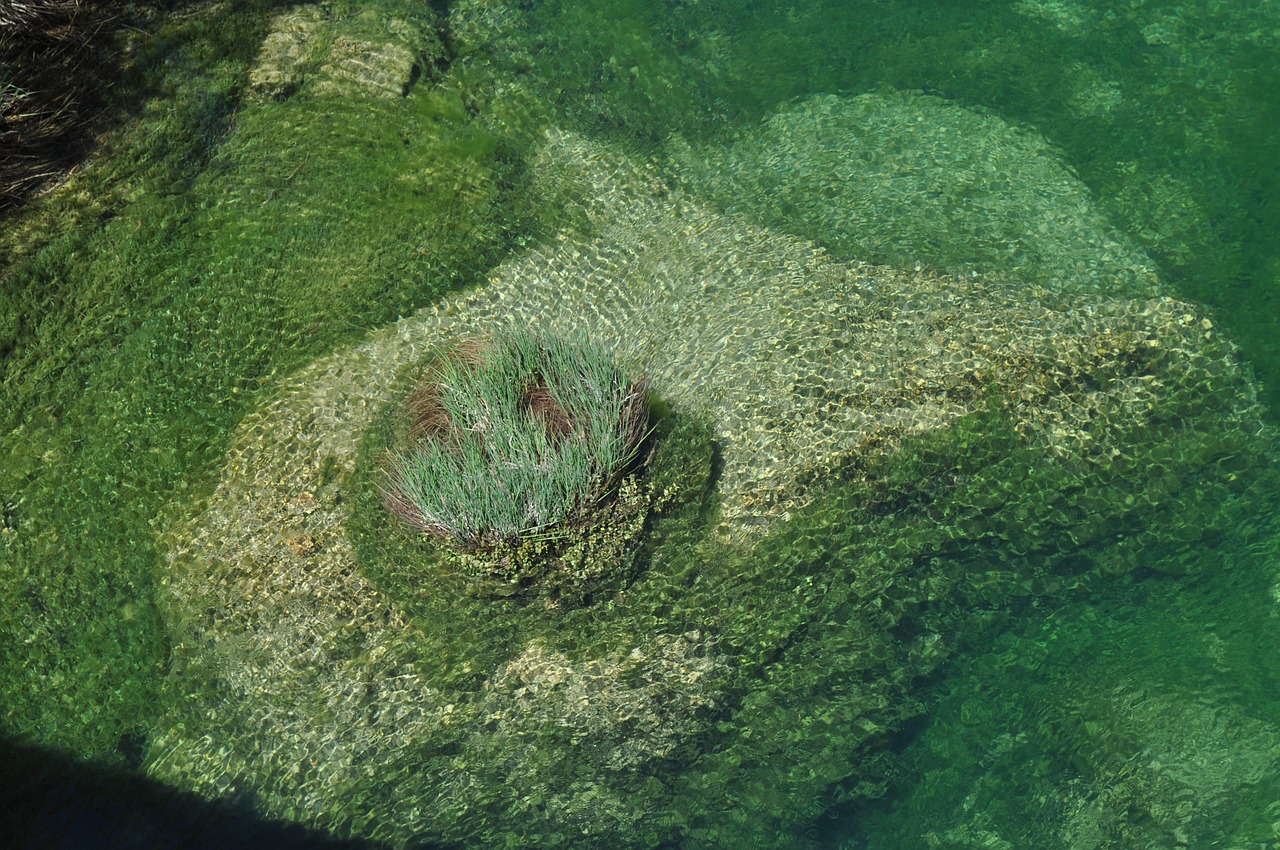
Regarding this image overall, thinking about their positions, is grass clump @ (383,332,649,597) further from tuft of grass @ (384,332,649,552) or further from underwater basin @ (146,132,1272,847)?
underwater basin @ (146,132,1272,847)

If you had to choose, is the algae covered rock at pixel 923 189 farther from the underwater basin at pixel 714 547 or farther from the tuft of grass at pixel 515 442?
the tuft of grass at pixel 515 442

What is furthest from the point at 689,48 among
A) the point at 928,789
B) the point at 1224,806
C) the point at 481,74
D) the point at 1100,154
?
the point at 1224,806

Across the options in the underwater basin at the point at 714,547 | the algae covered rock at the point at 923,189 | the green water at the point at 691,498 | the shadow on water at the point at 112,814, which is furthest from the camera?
the algae covered rock at the point at 923,189

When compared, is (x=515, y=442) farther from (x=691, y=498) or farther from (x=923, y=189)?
(x=923, y=189)

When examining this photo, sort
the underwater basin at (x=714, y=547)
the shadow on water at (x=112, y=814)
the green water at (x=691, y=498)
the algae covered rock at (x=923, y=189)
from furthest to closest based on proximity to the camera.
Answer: the algae covered rock at (x=923, y=189) → the green water at (x=691, y=498) → the underwater basin at (x=714, y=547) → the shadow on water at (x=112, y=814)

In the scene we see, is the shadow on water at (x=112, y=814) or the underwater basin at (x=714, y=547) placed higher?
the underwater basin at (x=714, y=547)

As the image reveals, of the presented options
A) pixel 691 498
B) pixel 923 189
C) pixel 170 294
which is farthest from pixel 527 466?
pixel 923 189

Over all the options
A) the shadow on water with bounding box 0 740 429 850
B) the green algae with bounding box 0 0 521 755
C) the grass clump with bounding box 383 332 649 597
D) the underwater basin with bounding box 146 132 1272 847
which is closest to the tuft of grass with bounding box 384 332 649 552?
the grass clump with bounding box 383 332 649 597

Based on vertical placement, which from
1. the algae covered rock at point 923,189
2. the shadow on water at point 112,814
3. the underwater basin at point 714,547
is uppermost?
the algae covered rock at point 923,189

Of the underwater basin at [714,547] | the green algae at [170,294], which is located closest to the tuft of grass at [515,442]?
the underwater basin at [714,547]
